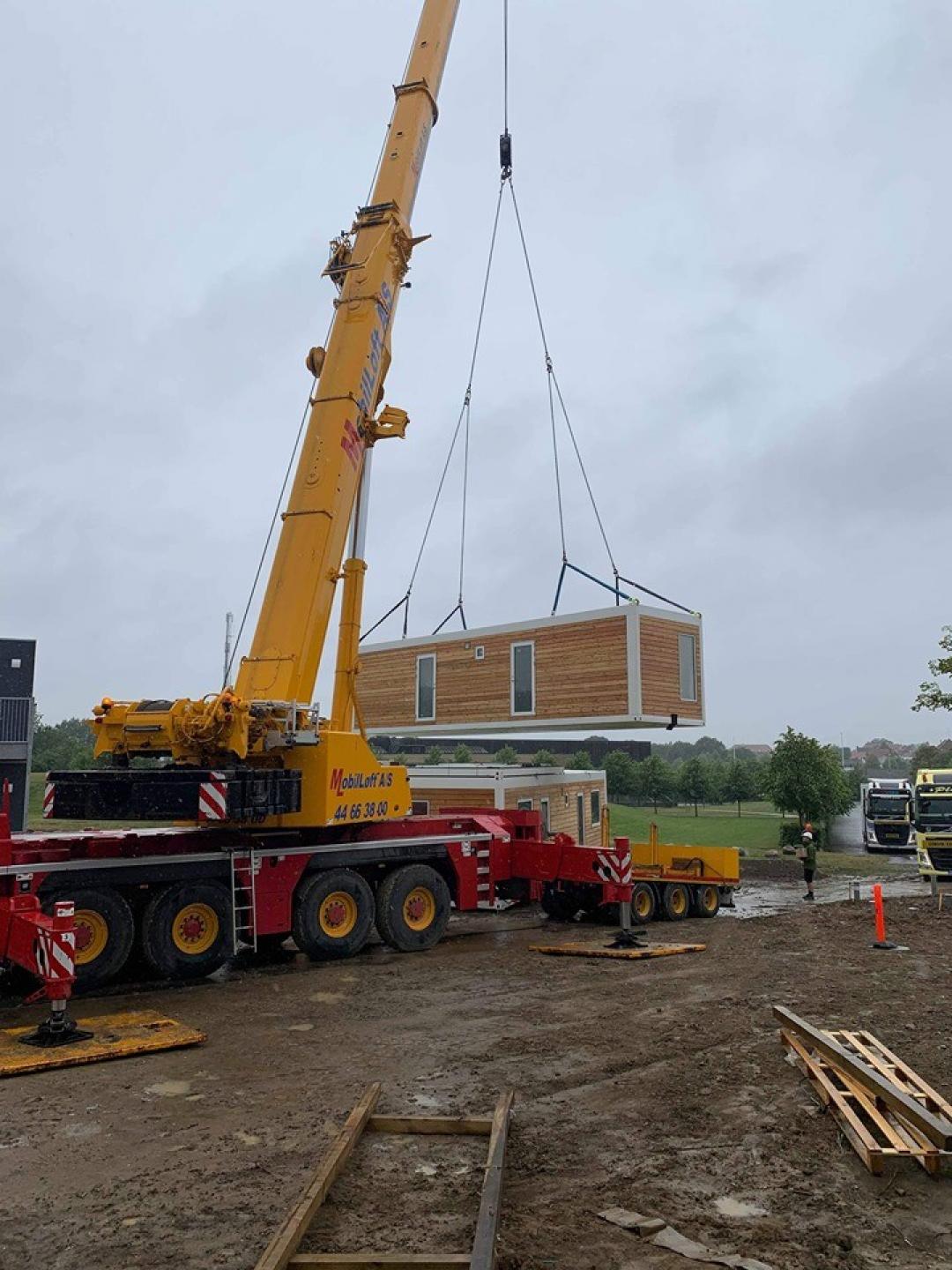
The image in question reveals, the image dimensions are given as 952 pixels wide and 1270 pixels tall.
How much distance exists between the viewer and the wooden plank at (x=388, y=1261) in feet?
13.0

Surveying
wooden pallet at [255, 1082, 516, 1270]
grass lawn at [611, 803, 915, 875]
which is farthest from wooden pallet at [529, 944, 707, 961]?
grass lawn at [611, 803, 915, 875]

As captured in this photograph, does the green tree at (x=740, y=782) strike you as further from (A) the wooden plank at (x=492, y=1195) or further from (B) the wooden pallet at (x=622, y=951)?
(A) the wooden plank at (x=492, y=1195)

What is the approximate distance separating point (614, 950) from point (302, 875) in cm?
425

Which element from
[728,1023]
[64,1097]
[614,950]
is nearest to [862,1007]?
[728,1023]

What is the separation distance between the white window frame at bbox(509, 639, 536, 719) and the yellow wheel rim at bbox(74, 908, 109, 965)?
10762 mm

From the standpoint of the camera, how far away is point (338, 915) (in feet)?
40.4

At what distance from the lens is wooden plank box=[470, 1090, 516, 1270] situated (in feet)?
13.1

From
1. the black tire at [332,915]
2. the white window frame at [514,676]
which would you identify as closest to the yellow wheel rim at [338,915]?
the black tire at [332,915]

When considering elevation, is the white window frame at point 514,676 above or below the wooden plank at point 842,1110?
above

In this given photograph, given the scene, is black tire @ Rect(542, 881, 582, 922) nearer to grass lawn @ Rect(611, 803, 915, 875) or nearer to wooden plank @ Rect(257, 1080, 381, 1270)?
wooden plank @ Rect(257, 1080, 381, 1270)

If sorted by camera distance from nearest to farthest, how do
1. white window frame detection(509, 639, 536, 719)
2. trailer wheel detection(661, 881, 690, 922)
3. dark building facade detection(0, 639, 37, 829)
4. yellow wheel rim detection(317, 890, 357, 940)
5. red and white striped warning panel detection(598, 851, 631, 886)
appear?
yellow wheel rim detection(317, 890, 357, 940), red and white striped warning panel detection(598, 851, 631, 886), trailer wheel detection(661, 881, 690, 922), white window frame detection(509, 639, 536, 719), dark building facade detection(0, 639, 37, 829)

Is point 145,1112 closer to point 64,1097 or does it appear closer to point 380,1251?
point 64,1097

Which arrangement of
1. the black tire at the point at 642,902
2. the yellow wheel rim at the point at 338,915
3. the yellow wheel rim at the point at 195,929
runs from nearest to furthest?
the yellow wheel rim at the point at 195,929
the yellow wheel rim at the point at 338,915
the black tire at the point at 642,902

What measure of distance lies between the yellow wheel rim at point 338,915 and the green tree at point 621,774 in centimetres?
4977
